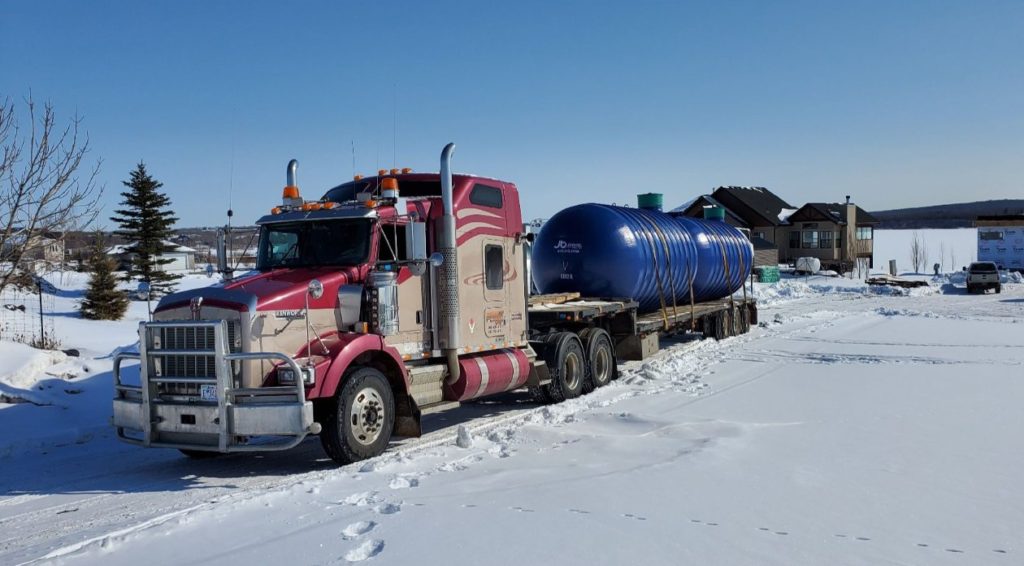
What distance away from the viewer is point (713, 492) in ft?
21.5

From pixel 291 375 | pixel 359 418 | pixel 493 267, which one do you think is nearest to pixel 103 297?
pixel 493 267

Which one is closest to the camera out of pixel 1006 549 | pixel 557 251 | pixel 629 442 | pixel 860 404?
pixel 1006 549

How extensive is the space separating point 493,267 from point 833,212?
59.9 meters

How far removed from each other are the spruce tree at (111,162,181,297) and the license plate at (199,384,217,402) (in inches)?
1423

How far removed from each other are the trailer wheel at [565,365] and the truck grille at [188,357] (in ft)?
18.1

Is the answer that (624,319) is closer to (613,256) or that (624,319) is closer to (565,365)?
(613,256)

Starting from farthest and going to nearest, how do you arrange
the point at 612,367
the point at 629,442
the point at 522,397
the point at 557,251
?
the point at 557,251
the point at 612,367
the point at 522,397
the point at 629,442

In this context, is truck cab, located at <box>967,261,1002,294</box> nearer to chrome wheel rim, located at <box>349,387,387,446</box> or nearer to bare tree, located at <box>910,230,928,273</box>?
bare tree, located at <box>910,230,928,273</box>

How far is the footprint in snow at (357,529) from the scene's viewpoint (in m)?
5.63

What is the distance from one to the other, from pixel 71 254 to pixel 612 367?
9.37 m

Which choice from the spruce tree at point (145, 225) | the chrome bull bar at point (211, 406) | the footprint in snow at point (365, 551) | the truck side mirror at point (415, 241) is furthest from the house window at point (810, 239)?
the footprint in snow at point (365, 551)

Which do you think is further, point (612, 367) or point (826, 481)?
point (612, 367)

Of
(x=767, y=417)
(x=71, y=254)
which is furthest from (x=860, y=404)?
(x=71, y=254)

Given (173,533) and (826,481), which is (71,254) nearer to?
(173,533)
